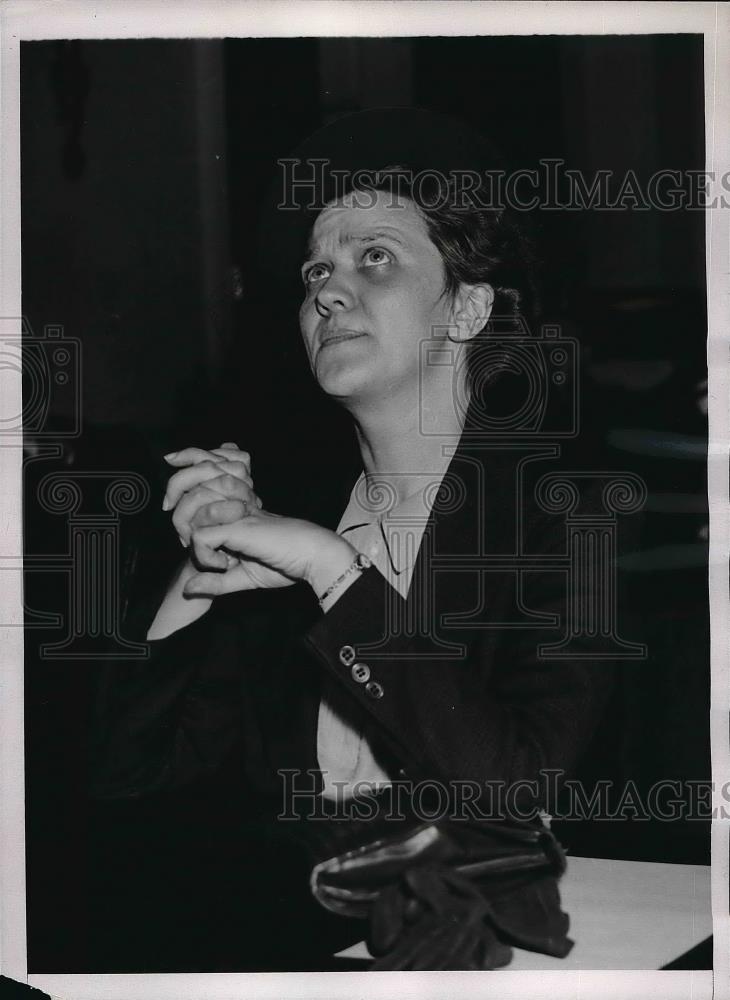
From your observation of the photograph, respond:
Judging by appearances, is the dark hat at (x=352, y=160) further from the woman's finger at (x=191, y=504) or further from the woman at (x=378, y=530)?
the woman's finger at (x=191, y=504)

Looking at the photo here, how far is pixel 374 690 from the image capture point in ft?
3.84

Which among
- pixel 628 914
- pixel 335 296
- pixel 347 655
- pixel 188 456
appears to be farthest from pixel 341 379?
pixel 628 914

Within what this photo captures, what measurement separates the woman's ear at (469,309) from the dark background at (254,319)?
0.07 m

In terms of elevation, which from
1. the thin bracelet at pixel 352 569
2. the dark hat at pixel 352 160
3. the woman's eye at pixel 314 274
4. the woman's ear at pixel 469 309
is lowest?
the thin bracelet at pixel 352 569

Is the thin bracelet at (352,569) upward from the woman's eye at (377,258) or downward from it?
downward

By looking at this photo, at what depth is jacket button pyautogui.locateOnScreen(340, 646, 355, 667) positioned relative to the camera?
3.82 feet

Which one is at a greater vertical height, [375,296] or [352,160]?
[352,160]

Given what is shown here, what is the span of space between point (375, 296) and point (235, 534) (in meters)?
0.33

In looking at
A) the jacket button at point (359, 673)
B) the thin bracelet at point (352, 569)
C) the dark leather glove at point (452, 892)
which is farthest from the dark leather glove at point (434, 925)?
the thin bracelet at point (352, 569)

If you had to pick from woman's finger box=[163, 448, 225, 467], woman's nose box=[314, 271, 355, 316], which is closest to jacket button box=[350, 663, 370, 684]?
woman's finger box=[163, 448, 225, 467]

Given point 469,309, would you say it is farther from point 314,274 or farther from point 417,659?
point 417,659

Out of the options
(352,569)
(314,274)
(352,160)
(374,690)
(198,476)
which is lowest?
(374,690)

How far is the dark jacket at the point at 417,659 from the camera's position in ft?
3.96

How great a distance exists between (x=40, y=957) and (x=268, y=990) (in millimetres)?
282
